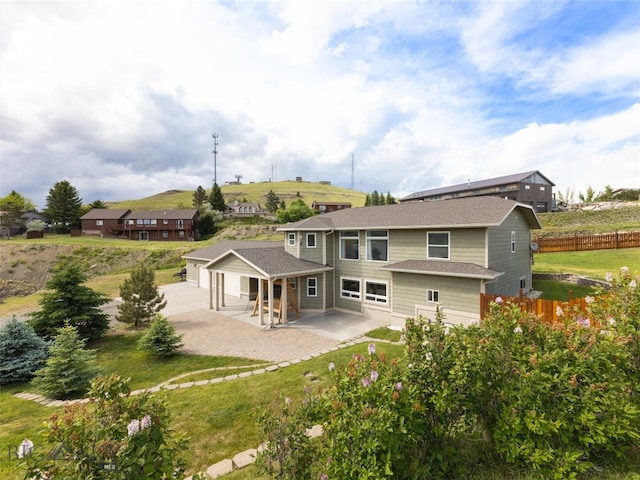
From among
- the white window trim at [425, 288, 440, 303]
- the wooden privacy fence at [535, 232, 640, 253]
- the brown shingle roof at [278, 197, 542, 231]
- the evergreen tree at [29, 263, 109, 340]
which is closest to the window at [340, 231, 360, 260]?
the brown shingle roof at [278, 197, 542, 231]

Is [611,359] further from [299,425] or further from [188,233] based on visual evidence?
[188,233]

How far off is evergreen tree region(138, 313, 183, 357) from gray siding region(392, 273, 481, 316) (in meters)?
9.57

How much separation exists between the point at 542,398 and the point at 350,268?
1261cm

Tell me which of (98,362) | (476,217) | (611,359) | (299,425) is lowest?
(98,362)

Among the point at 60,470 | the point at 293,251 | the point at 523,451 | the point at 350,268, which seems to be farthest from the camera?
the point at 293,251

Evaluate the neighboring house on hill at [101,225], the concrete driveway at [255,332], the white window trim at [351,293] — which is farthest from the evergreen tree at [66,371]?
the neighboring house on hill at [101,225]

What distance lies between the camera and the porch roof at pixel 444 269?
36.4ft

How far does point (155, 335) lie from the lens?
10781 mm

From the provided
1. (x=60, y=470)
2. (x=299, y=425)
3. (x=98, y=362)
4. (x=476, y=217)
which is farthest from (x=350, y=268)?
(x=60, y=470)

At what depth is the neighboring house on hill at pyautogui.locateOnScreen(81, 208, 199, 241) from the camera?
52.8 metres

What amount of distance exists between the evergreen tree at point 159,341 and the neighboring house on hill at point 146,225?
4510 cm

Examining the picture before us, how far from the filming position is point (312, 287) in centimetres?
1658

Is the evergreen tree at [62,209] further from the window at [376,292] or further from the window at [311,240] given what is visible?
the window at [376,292]

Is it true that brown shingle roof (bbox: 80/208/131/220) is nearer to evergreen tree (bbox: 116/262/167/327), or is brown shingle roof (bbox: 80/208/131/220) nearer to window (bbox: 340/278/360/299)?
evergreen tree (bbox: 116/262/167/327)
